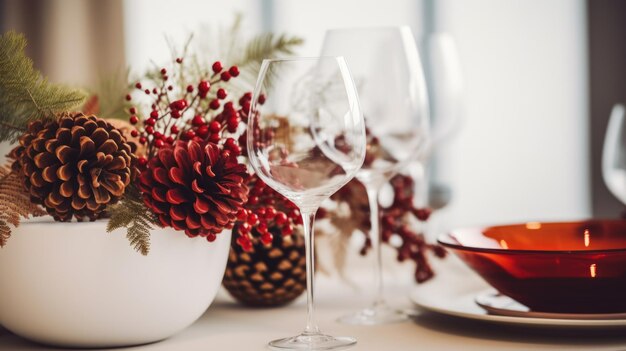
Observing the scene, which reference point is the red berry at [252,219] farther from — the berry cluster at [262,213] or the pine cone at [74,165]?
the pine cone at [74,165]

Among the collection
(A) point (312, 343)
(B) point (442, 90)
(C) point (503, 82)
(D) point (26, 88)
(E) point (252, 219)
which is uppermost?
(C) point (503, 82)

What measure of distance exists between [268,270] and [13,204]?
0.29 meters

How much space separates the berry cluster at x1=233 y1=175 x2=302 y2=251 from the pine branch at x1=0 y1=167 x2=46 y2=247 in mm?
163

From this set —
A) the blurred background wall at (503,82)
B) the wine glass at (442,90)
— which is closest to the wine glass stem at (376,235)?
the wine glass at (442,90)

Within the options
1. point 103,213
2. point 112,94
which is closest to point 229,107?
point 103,213

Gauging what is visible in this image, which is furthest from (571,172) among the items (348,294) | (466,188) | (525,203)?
(348,294)

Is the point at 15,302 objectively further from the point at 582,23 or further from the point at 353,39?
the point at 582,23

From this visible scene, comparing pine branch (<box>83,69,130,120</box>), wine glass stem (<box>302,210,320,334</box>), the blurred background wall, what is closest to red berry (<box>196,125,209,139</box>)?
wine glass stem (<box>302,210,320,334</box>)

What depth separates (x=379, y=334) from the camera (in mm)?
668

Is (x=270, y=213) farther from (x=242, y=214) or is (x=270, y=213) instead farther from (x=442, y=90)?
(x=442, y=90)

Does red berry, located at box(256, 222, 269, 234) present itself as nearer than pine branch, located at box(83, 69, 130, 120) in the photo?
Yes

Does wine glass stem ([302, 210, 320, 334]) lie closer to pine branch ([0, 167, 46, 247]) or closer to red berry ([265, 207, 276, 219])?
red berry ([265, 207, 276, 219])

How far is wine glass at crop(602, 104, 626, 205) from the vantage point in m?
1.07

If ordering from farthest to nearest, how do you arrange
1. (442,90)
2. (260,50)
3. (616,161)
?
(442,90)
(616,161)
(260,50)
